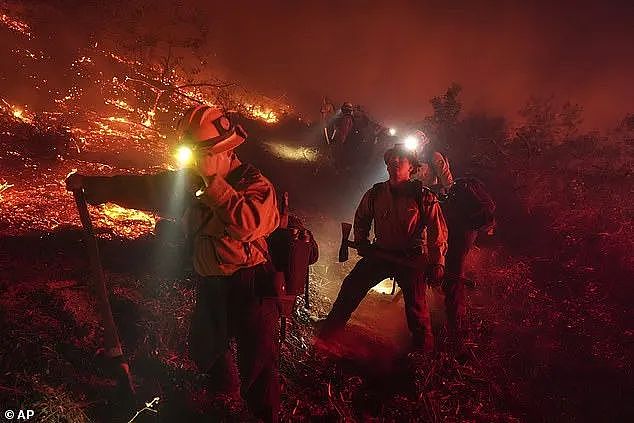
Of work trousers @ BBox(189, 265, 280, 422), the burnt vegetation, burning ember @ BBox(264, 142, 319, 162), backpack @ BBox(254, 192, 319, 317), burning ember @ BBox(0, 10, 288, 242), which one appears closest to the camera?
work trousers @ BBox(189, 265, 280, 422)

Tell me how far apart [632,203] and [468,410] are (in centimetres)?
948

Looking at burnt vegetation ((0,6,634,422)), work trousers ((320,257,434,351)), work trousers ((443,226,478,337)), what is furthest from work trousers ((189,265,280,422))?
work trousers ((443,226,478,337))

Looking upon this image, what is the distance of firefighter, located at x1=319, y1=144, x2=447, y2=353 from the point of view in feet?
14.0

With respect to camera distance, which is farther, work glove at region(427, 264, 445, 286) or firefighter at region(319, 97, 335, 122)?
firefighter at region(319, 97, 335, 122)

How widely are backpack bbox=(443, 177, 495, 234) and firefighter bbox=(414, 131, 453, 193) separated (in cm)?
94

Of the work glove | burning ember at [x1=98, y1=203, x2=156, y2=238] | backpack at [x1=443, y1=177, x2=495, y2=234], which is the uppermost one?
backpack at [x1=443, y1=177, x2=495, y2=234]

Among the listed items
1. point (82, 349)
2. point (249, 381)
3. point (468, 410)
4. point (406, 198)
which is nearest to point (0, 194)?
point (82, 349)

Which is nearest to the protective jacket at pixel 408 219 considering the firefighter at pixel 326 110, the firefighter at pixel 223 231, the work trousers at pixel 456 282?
the work trousers at pixel 456 282

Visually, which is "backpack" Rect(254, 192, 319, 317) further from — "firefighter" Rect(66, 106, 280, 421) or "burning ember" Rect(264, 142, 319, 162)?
"burning ember" Rect(264, 142, 319, 162)

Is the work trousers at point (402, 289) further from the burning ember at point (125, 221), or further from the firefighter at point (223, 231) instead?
the burning ember at point (125, 221)

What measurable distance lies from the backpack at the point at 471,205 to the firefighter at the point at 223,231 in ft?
11.8

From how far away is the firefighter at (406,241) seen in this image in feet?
14.0

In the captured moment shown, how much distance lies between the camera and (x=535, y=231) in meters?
9.35

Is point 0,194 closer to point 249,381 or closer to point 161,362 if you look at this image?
point 161,362
